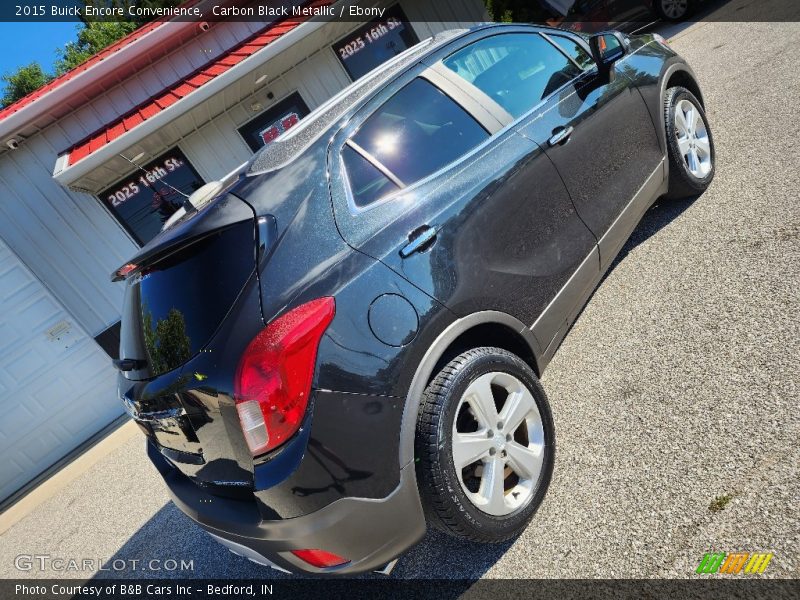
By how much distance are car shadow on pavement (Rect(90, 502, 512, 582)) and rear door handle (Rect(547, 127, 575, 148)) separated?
2.03 meters

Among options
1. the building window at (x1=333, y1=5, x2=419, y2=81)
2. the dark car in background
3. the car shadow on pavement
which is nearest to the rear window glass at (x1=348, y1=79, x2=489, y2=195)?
the car shadow on pavement

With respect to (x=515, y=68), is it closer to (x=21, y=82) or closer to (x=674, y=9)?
(x=674, y=9)

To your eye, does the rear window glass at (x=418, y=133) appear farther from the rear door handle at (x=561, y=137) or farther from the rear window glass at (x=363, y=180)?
the rear door handle at (x=561, y=137)

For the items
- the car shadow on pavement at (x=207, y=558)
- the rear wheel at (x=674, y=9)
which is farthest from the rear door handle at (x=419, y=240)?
the rear wheel at (x=674, y=9)

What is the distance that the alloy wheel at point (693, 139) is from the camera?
13.2ft

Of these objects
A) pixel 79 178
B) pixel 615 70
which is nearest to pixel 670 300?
pixel 615 70

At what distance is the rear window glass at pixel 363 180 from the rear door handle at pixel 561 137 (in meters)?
1.05

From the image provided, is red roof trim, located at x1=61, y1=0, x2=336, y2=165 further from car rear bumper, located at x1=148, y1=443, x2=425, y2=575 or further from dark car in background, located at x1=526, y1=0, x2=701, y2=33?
car rear bumper, located at x1=148, y1=443, x2=425, y2=575

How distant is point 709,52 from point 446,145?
6.96 m

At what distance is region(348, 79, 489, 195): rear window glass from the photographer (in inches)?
97.8

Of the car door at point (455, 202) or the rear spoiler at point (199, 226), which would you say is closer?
the rear spoiler at point (199, 226)

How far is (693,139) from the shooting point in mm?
4129

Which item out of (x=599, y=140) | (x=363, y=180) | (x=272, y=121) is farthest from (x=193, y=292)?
(x=272, y=121)

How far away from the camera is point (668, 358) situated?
287 centimetres
